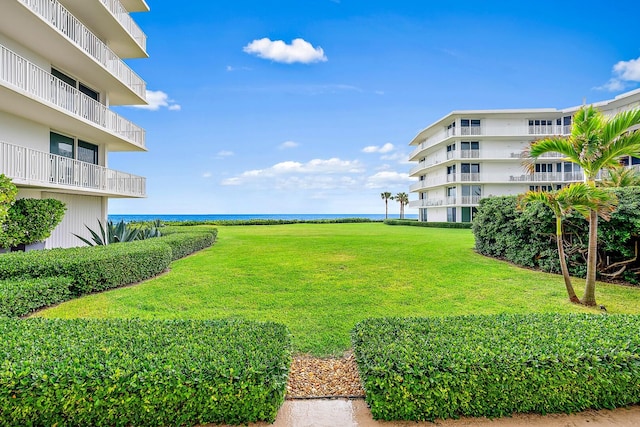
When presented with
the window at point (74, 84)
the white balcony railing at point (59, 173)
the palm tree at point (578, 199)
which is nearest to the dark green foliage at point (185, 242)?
the white balcony railing at point (59, 173)

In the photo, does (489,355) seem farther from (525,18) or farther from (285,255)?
(525,18)

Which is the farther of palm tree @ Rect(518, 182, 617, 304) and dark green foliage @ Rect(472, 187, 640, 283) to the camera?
dark green foliage @ Rect(472, 187, 640, 283)

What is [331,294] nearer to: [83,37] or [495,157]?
[83,37]

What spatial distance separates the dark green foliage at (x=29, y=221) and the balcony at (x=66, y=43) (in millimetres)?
5627

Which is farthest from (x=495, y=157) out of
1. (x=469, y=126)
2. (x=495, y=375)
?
(x=495, y=375)

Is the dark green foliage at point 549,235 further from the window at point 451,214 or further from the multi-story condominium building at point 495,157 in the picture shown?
the window at point 451,214

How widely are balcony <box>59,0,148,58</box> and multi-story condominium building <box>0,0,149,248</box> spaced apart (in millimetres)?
41

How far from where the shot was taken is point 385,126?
32062 mm

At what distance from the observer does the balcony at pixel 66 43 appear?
10.4 m

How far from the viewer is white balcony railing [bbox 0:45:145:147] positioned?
10109 millimetres

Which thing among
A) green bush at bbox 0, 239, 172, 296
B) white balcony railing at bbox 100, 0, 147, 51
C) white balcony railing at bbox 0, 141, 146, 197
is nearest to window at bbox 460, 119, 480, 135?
white balcony railing at bbox 100, 0, 147, 51

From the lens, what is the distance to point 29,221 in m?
10.7

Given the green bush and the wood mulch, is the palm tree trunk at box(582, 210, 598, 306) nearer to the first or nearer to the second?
the wood mulch

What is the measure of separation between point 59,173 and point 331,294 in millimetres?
11378
